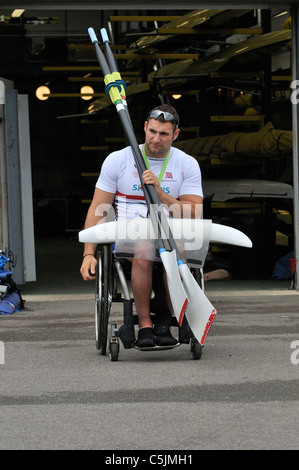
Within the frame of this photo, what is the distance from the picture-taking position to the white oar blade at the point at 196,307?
668cm

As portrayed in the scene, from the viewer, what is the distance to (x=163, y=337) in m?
6.89

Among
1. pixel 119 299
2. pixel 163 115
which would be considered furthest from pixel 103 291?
pixel 163 115

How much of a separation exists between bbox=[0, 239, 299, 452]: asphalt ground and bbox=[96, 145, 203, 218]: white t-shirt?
112cm

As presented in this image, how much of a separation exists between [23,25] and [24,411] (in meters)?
19.6

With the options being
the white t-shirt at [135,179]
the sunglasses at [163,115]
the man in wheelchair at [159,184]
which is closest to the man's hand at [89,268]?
the man in wheelchair at [159,184]

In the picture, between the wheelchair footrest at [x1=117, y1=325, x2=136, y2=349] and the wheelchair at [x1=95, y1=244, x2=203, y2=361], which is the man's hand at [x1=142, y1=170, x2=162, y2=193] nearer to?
the wheelchair at [x1=95, y1=244, x2=203, y2=361]

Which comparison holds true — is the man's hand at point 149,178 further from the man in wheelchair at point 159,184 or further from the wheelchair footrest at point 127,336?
the wheelchair footrest at point 127,336

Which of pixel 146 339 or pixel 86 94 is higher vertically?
pixel 86 94

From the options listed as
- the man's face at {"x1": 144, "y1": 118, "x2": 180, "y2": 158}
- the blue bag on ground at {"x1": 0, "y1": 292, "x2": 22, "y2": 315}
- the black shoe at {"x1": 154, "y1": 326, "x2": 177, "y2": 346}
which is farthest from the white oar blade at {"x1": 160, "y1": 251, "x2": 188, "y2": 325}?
the blue bag on ground at {"x1": 0, "y1": 292, "x2": 22, "y2": 315}

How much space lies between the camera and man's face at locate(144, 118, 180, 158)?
7055 millimetres

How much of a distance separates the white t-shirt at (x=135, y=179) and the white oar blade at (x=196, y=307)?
2.04 ft

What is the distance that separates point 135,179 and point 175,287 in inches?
35.4

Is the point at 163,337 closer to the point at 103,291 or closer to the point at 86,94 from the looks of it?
the point at 103,291
